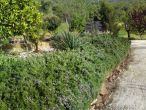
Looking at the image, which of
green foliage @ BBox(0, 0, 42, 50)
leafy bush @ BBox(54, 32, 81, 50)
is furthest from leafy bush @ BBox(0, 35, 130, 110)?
green foliage @ BBox(0, 0, 42, 50)

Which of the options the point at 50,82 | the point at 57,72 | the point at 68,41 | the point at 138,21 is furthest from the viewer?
the point at 138,21

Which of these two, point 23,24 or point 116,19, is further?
point 116,19

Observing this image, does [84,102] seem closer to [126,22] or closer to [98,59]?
[98,59]

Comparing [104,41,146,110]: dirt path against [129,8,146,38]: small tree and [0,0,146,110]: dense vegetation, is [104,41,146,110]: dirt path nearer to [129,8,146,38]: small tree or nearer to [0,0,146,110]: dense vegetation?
[0,0,146,110]: dense vegetation

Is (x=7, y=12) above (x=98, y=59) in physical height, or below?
above

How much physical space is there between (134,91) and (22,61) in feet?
13.5

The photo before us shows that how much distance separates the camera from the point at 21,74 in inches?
296

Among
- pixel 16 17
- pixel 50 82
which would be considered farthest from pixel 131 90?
pixel 16 17

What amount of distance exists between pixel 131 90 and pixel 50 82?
410 centimetres

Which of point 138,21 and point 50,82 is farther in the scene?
point 138,21

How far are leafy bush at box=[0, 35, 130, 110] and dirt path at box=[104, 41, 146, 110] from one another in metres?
0.75

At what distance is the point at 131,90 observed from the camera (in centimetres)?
1121

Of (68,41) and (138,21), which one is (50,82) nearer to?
(68,41)

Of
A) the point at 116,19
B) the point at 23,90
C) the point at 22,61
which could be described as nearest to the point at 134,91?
the point at 22,61
